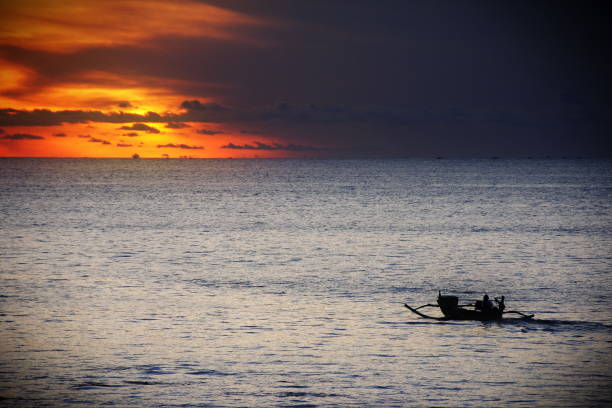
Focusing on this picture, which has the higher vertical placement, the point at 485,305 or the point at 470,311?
the point at 485,305

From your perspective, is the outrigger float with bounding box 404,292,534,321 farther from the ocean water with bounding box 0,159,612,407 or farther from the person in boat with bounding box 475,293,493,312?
the ocean water with bounding box 0,159,612,407

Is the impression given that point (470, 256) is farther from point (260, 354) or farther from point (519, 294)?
point (260, 354)

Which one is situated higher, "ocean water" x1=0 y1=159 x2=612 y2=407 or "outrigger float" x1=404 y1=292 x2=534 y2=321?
"outrigger float" x1=404 y1=292 x2=534 y2=321

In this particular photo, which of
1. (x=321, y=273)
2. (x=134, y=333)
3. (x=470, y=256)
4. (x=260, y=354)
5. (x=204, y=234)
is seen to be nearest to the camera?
(x=260, y=354)

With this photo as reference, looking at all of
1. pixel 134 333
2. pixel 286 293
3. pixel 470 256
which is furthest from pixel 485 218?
pixel 134 333

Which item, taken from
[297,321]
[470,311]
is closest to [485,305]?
[470,311]

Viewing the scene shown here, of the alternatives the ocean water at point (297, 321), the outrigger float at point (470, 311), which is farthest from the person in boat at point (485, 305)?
the ocean water at point (297, 321)

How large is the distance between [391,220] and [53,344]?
70.6 m

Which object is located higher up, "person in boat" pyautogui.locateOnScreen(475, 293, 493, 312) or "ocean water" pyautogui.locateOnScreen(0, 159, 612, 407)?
"person in boat" pyautogui.locateOnScreen(475, 293, 493, 312)

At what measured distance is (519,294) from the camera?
43.1 meters

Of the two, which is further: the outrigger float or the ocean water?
the outrigger float

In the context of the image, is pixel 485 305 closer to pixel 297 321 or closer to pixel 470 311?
pixel 470 311

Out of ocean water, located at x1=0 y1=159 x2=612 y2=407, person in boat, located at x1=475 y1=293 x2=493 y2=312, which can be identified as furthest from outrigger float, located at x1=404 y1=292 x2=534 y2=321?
ocean water, located at x1=0 y1=159 x2=612 y2=407

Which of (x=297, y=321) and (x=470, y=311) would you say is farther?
(x=470, y=311)
